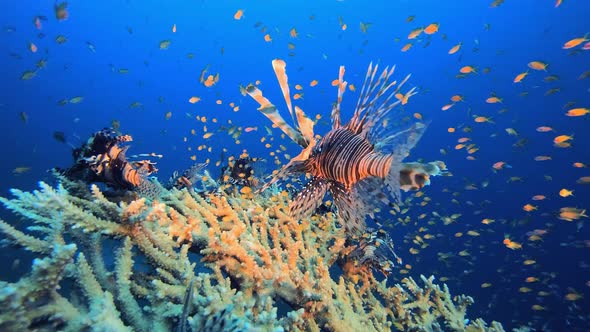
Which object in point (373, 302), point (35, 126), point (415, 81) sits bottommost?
point (373, 302)

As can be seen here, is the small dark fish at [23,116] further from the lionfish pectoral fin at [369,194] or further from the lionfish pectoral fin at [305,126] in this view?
the lionfish pectoral fin at [369,194]

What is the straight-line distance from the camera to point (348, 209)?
2387mm

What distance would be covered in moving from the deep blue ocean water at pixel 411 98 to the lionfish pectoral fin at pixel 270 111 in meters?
7.48

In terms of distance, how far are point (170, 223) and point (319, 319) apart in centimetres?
110

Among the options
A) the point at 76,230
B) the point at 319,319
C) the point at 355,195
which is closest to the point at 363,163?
the point at 355,195

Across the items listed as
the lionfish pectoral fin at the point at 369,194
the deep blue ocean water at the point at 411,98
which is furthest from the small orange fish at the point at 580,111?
the lionfish pectoral fin at the point at 369,194

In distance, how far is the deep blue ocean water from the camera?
16438mm

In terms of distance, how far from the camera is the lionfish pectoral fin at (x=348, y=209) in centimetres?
234

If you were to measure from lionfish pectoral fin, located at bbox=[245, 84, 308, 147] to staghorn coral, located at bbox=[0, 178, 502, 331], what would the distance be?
721 mm

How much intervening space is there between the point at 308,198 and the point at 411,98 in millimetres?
38190

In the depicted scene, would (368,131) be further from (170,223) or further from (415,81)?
(415,81)

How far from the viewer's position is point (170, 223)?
2.09 meters

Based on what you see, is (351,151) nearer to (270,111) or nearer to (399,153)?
(399,153)

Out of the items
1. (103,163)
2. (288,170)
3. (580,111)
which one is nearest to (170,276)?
(288,170)
